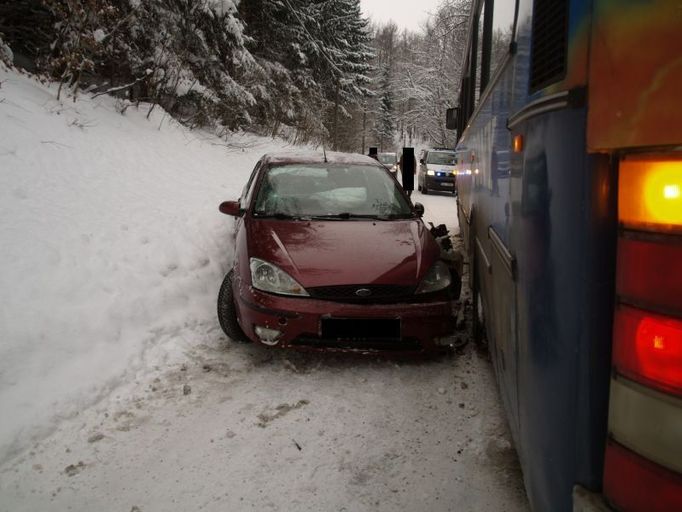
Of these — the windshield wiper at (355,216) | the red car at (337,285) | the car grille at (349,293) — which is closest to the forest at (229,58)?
the windshield wiper at (355,216)

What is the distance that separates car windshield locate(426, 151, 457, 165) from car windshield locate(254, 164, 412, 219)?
14670mm

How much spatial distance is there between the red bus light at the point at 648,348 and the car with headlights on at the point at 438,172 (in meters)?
17.8

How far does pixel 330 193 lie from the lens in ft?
16.5

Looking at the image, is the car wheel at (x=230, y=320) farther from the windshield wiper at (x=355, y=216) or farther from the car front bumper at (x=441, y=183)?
the car front bumper at (x=441, y=183)

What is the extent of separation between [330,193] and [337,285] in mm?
1607

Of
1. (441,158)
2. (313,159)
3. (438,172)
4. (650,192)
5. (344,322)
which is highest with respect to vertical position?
(441,158)

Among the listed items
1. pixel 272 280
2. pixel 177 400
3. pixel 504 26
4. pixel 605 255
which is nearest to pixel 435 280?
pixel 272 280

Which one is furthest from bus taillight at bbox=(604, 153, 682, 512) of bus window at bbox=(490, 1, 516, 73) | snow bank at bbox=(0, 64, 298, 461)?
snow bank at bbox=(0, 64, 298, 461)

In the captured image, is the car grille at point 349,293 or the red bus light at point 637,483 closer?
the red bus light at point 637,483

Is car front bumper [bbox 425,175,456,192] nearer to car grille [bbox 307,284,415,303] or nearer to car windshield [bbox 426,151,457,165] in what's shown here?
car windshield [bbox 426,151,457,165]

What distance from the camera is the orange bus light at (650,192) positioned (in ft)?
3.32

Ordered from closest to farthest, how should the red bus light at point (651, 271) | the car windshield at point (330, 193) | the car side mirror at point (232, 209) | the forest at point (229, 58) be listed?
the red bus light at point (651, 271) < the car windshield at point (330, 193) < the car side mirror at point (232, 209) < the forest at point (229, 58)

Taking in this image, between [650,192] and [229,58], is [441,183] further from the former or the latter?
[650,192]

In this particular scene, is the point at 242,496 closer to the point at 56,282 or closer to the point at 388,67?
the point at 56,282
